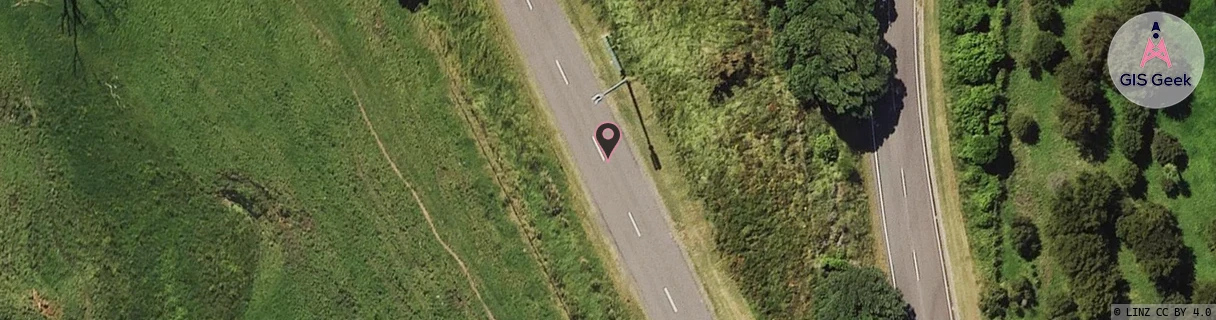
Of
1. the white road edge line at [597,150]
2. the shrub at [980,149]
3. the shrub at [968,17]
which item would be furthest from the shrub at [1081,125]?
the white road edge line at [597,150]

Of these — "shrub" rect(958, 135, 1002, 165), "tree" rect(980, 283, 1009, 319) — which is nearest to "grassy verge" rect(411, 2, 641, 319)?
"tree" rect(980, 283, 1009, 319)

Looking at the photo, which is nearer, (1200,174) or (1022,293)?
(1200,174)

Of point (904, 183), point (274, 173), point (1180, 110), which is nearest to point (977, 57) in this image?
point (904, 183)

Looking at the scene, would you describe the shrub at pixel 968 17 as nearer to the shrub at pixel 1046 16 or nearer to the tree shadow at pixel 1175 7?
the shrub at pixel 1046 16

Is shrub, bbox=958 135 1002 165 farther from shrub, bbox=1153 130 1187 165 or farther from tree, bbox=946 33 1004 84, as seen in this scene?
shrub, bbox=1153 130 1187 165

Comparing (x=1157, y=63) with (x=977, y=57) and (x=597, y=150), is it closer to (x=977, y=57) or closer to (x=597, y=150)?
(x=977, y=57)

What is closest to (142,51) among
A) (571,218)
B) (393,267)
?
(393,267)

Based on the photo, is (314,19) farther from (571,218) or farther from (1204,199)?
(1204,199)
